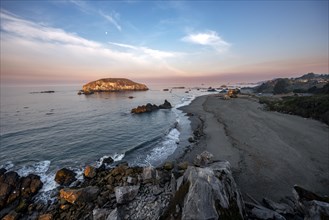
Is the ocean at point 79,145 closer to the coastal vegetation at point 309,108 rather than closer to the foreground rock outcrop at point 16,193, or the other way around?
the foreground rock outcrop at point 16,193

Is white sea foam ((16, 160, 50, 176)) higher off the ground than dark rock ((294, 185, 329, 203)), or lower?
lower

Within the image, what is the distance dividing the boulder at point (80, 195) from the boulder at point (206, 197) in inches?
301

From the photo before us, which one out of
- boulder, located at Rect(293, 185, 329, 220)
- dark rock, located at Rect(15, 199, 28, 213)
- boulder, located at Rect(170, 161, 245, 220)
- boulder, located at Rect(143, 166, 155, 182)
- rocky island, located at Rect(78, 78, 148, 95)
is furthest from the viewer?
rocky island, located at Rect(78, 78, 148, 95)

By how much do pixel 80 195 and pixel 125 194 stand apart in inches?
137

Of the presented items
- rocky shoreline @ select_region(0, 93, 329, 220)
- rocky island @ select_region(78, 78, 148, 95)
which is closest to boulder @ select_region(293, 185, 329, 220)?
rocky shoreline @ select_region(0, 93, 329, 220)

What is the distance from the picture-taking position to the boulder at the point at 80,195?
451 inches

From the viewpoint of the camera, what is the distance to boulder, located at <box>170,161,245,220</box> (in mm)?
5941

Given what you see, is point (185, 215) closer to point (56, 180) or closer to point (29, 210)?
point (29, 210)

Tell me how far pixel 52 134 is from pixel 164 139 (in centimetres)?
1954

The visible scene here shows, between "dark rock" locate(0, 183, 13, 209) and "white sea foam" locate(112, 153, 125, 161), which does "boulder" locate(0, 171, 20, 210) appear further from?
"white sea foam" locate(112, 153, 125, 161)

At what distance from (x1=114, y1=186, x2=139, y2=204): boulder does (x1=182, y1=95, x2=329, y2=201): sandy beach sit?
7819mm

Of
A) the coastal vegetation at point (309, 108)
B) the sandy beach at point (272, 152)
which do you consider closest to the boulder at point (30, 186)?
the sandy beach at point (272, 152)

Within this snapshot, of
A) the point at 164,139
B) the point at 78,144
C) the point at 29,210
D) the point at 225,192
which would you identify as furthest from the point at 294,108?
the point at 29,210

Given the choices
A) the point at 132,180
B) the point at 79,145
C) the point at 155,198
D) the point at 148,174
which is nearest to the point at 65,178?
the point at 132,180
